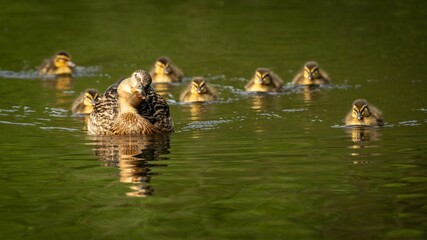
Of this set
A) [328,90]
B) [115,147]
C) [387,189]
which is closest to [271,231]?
[387,189]

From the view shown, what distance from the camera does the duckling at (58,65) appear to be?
51.0 feet

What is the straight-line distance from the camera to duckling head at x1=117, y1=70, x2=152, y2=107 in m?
10.6

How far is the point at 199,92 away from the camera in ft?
43.5

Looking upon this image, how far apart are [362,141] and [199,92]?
353cm

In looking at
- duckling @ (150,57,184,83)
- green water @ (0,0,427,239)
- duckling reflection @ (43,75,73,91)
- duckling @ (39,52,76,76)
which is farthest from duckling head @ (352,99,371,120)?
duckling @ (39,52,76,76)

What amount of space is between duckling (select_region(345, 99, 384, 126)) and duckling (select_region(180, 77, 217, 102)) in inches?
94.4

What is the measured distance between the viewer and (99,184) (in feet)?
26.6

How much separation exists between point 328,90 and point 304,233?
7402 mm

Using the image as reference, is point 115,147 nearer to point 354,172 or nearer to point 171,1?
point 354,172

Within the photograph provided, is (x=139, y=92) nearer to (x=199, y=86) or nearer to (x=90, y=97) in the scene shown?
(x=90, y=97)

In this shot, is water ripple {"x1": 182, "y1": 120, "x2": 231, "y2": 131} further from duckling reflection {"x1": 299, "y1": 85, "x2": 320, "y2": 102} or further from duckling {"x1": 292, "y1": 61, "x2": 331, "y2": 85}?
duckling {"x1": 292, "y1": 61, "x2": 331, "y2": 85}

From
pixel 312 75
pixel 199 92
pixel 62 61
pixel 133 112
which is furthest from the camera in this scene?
pixel 62 61

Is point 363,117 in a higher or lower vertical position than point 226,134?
higher

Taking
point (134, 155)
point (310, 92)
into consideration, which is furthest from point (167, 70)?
point (134, 155)
